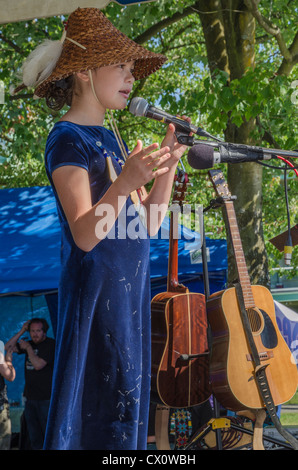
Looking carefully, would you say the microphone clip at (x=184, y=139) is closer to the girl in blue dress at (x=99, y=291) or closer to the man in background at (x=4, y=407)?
the girl in blue dress at (x=99, y=291)

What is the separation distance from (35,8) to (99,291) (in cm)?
159

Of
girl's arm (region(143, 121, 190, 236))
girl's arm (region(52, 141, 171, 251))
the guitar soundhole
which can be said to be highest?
the guitar soundhole

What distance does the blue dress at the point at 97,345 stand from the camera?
1.65 metres

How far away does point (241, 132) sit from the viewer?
5680 millimetres

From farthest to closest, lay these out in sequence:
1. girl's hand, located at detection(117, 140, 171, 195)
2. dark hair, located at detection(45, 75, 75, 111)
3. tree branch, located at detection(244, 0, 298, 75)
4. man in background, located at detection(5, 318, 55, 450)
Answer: man in background, located at detection(5, 318, 55, 450), tree branch, located at detection(244, 0, 298, 75), dark hair, located at detection(45, 75, 75, 111), girl's hand, located at detection(117, 140, 171, 195)

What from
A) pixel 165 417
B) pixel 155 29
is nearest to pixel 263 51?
pixel 155 29

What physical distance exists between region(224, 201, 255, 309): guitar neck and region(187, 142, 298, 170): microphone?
4.68ft

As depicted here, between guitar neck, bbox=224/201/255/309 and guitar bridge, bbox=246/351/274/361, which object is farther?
guitar bridge, bbox=246/351/274/361

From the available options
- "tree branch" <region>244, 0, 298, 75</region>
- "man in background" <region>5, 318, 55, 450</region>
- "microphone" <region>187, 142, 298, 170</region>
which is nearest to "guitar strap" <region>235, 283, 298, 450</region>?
"microphone" <region>187, 142, 298, 170</region>

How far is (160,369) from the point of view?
164 inches

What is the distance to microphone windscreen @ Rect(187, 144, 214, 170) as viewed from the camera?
6.81ft

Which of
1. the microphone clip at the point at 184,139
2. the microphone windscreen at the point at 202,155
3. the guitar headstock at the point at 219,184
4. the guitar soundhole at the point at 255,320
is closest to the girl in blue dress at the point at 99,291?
the microphone clip at the point at 184,139

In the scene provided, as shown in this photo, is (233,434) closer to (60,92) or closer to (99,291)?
(99,291)

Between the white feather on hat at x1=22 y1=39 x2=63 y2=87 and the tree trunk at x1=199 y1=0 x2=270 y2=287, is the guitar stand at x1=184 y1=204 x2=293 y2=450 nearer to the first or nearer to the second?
the tree trunk at x1=199 y1=0 x2=270 y2=287
